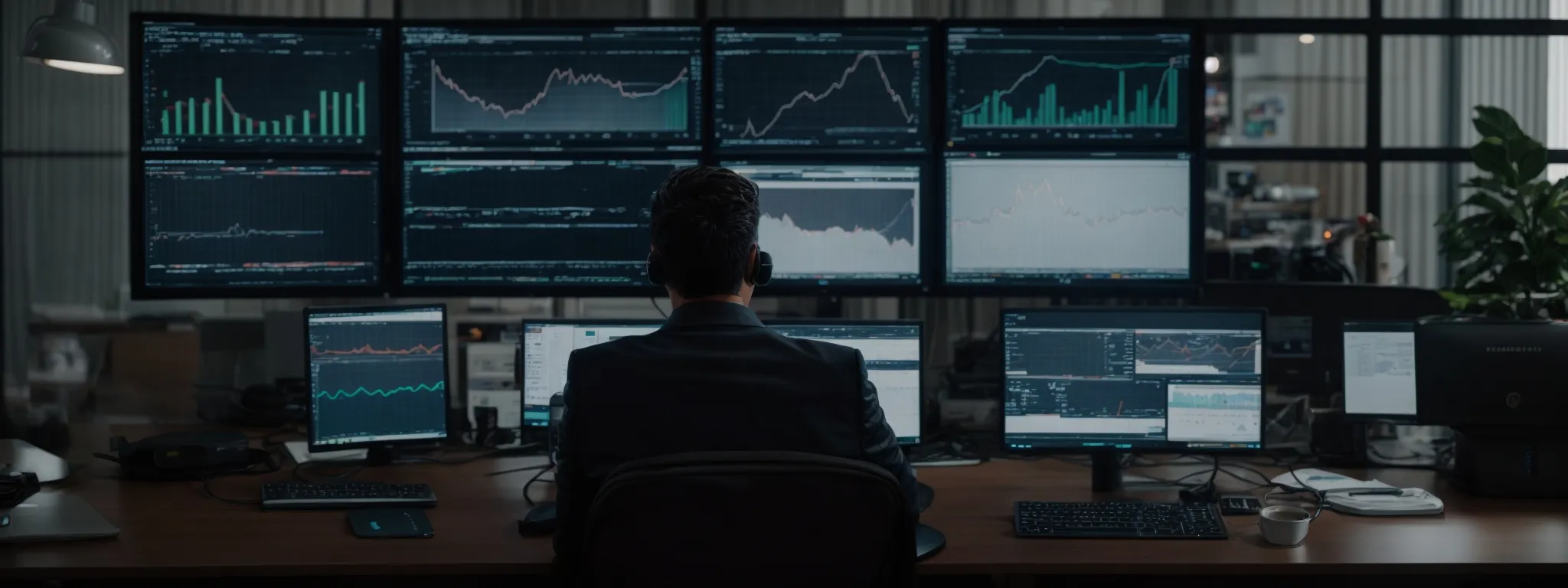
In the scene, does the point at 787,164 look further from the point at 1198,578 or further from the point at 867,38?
the point at 1198,578

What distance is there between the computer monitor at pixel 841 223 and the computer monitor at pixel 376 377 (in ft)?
2.63

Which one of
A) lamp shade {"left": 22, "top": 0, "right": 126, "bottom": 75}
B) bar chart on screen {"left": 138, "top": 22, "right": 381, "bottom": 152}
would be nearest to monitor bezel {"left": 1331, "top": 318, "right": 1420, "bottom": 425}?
bar chart on screen {"left": 138, "top": 22, "right": 381, "bottom": 152}

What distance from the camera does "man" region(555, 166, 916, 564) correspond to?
1.69m

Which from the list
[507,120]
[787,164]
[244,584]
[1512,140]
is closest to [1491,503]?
[1512,140]

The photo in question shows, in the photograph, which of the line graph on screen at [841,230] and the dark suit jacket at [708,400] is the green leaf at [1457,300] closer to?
the line graph on screen at [841,230]

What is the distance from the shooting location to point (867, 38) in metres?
2.95

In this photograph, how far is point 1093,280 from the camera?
2977 mm

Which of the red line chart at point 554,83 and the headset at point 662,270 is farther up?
the red line chart at point 554,83

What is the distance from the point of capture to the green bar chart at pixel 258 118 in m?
2.91

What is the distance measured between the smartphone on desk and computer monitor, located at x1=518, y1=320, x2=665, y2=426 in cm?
49

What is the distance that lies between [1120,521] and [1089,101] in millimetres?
1132

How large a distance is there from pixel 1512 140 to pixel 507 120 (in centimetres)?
236

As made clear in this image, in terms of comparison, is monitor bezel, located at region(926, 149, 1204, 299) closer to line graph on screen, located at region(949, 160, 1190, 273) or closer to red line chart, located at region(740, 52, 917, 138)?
line graph on screen, located at region(949, 160, 1190, 273)

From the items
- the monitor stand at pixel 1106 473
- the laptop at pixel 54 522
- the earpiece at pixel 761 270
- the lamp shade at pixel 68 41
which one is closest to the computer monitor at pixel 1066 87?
the monitor stand at pixel 1106 473
